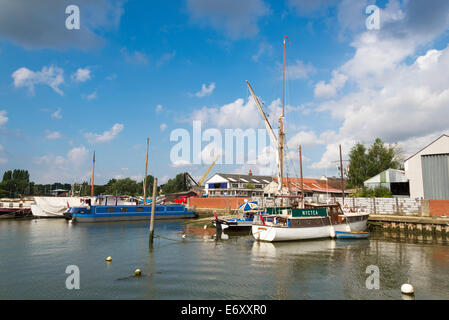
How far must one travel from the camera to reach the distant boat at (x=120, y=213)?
48156mm

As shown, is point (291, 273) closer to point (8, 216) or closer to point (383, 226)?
point (383, 226)

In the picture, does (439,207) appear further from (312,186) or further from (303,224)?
(312,186)

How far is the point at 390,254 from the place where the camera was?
73.1ft

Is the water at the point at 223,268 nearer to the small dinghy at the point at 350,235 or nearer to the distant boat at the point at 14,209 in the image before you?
the small dinghy at the point at 350,235

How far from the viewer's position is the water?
45.3 ft

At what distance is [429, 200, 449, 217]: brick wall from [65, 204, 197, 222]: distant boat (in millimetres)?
40120

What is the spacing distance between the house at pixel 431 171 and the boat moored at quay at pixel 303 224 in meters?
14.3

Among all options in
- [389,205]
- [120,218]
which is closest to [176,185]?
[120,218]

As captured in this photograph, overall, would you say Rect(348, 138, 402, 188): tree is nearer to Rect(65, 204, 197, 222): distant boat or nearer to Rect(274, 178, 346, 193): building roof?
Rect(274, 178, 346, 193): building roof

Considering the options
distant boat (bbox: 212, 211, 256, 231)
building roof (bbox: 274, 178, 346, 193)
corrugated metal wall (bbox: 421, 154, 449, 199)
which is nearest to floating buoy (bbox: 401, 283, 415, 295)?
distant boat (bbox: 212, 211, 256, 231)

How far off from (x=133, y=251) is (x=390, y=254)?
21.2 meters

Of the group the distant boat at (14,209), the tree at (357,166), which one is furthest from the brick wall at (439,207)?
the distant boat at (14,209)
